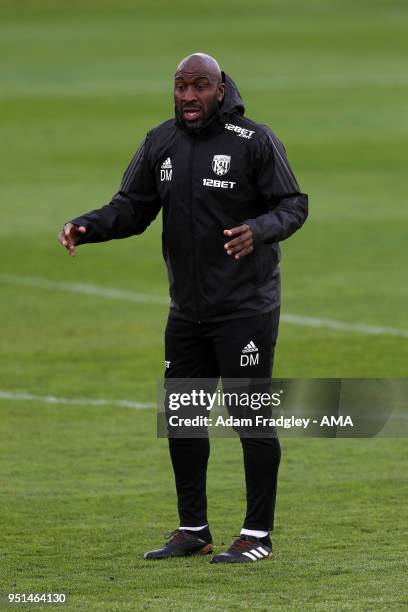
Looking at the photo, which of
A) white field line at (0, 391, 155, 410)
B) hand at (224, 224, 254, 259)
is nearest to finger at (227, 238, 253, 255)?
hand at (224, 224, 254, 259)

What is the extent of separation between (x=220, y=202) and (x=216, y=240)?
18 centimetres

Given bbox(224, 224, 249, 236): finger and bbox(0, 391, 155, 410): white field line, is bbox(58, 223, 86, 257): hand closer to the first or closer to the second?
bbox(224, 224, 249, 236): finger

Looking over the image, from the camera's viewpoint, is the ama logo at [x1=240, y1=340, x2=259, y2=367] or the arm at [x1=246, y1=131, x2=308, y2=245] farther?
the ama logo at [x1=240, y1=340, x2=259, y2=367]

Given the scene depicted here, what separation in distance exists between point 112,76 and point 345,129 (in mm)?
13117

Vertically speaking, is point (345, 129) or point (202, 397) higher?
point (345, 129)

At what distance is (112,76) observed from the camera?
154 ft

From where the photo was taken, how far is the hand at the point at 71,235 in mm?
7965

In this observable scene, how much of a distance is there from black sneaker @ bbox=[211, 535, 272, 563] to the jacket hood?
2.06 metres

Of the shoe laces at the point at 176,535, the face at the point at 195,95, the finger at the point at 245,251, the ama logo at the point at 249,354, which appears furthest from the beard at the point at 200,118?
the shoe laces at the point at 176,535

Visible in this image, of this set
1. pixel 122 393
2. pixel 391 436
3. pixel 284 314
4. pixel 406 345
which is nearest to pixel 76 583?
pixel 391 436

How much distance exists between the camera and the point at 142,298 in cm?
1798

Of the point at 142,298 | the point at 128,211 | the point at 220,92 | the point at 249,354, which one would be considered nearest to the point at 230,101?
the point at 220,92

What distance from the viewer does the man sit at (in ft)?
25.5

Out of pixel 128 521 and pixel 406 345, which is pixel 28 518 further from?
pixel 406 345
